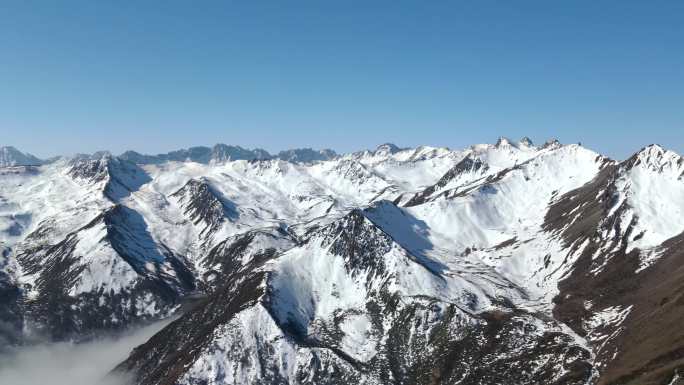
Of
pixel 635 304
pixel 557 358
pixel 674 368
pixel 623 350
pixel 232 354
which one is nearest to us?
pixel 674 368

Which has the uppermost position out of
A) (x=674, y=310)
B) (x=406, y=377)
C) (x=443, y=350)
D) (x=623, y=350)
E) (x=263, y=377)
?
(x=674, y=310)

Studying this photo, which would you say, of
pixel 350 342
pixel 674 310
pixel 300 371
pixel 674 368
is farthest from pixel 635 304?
pixel 300 371

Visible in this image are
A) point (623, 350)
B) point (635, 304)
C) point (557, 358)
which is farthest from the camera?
point (635, 304)

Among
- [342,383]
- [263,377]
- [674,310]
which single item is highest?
[674,310]

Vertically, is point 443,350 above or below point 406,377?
above

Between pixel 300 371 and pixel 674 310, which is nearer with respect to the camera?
pixel 674 310

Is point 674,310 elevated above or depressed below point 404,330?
above

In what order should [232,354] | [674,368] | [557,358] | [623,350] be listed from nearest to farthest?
[674,368] < [623,350] < [557,358] < [232,354]

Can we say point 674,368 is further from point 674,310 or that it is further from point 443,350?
point 443,350

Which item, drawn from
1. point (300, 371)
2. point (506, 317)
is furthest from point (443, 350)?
point (300, 371)
